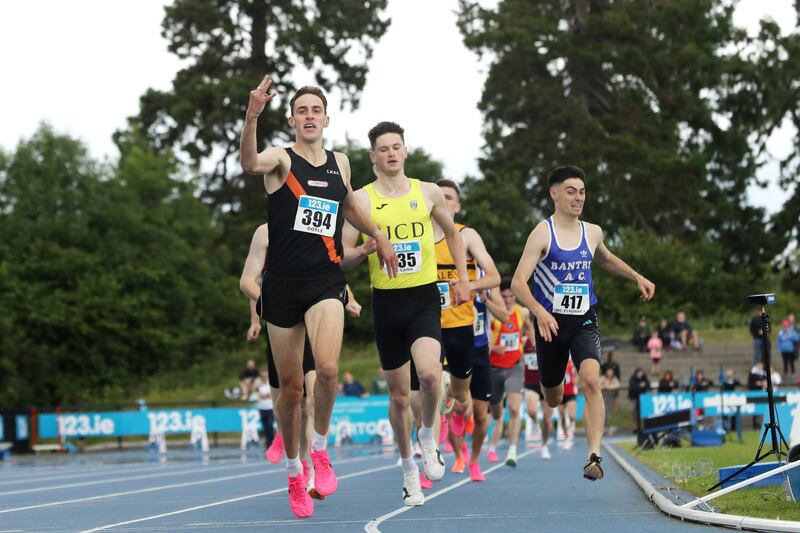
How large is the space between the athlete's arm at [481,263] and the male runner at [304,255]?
2775 mm

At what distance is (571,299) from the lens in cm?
1116

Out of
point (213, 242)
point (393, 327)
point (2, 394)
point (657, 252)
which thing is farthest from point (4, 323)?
point (393, 327)

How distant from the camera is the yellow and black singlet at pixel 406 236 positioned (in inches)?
417

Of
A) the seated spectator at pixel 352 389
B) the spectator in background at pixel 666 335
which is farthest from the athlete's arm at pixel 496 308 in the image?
the spectator in background at pixel 666 335

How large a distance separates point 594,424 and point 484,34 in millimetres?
59214

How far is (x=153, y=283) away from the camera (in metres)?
58.5

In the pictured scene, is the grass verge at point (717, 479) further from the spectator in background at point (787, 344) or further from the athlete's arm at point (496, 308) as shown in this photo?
the spectator in background at point (787, 344)

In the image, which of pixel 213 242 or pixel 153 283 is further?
pixel 213 242

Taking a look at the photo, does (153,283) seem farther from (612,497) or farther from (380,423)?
(612,497)

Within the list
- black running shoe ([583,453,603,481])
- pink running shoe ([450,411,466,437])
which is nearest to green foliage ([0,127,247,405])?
pink running shoe ([450,411,466,437])

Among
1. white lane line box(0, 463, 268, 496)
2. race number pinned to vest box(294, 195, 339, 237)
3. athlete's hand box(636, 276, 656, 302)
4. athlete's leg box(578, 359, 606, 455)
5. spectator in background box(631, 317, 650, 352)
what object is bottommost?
white lane line box(0, 463, 268, 496)

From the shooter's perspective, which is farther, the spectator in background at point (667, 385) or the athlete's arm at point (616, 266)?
the spectator in background at point (667, 385)

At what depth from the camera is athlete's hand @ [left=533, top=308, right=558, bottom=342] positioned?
10766 mm

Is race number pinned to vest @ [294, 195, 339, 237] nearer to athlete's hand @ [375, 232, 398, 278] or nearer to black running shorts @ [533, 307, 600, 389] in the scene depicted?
athlete's hand @ [375, 232, 398, 278]
